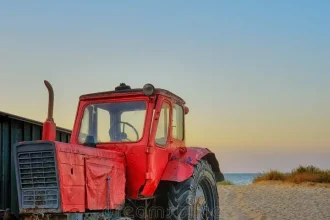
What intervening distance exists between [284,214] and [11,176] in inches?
336

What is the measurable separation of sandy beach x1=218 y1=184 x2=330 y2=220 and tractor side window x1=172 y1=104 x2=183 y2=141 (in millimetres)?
5493

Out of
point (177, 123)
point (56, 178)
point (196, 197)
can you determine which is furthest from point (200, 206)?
point (56, 178)

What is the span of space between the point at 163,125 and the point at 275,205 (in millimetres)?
9877

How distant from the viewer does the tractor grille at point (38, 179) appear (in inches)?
→ 266

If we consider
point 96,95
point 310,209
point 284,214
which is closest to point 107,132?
point 96,95

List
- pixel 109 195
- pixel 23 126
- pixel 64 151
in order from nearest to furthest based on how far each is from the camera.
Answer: pixel 64 151 → pixel 109 195 → pixel 23 126

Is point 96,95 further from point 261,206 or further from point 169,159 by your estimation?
point 261,206

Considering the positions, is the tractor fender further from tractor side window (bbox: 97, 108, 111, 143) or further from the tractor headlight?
the tractor headlight

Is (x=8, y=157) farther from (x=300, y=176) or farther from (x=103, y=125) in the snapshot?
(x=300, y=176)

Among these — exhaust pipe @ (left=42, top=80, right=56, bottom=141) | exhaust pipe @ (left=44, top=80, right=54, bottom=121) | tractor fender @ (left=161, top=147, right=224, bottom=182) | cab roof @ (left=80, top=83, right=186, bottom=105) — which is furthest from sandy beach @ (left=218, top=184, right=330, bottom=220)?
exhaust pipe @ (left=44, top=80, right=54, bottom=121)

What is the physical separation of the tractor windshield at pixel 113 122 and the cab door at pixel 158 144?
220mm

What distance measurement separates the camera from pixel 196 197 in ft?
30.6

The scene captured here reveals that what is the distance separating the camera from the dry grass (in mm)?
30219

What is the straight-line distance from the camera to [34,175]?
6.89m
